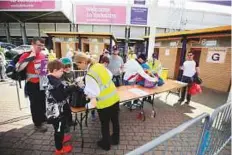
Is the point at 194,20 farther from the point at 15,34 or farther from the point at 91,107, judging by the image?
the point at 15,34

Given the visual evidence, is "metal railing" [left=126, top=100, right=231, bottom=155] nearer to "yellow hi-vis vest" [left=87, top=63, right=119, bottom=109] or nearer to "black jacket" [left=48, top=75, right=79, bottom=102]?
"yellow hi-vis vest" [left=87, top=63, right=119, bottom=109]

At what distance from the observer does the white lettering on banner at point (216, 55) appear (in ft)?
22.3

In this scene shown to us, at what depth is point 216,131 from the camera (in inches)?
82.7

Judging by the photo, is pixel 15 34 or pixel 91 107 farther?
pixel 15 34

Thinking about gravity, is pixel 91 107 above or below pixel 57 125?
above

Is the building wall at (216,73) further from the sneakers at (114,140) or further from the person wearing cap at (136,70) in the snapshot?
the sneakers at (114,140)

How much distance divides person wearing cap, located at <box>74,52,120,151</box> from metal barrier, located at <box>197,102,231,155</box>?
1278 millimetres

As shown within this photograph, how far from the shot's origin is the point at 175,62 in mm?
9688

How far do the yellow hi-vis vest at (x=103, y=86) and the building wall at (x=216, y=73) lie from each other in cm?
660

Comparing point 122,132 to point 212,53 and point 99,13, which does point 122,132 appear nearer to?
point 212,53

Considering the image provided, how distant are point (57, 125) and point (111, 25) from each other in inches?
684

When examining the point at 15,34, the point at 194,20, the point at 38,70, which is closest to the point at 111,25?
the point at 194,20

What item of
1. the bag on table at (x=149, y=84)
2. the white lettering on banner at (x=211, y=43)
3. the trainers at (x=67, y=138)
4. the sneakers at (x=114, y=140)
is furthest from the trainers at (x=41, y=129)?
the white lettering on banner at (x=211, y=43)

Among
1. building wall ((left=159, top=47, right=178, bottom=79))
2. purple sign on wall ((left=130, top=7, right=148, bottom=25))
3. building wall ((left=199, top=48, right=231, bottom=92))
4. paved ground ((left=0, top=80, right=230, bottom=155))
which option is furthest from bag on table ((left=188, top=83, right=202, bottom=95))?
purple sign on wall ((left=130, top=7, right=148, bottom=25))
